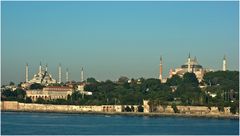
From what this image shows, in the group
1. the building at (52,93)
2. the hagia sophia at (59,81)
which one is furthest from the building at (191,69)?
the building at (52,93)

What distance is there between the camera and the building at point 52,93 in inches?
2216

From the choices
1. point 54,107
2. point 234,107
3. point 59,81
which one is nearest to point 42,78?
point 59,81

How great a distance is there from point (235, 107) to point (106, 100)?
10.7m

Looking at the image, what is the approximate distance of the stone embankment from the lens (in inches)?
1602

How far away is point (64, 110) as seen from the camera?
48.3m

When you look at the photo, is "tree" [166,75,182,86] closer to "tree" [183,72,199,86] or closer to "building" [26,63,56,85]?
"tree" [183,72,199,86]

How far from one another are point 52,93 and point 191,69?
38.0 ft

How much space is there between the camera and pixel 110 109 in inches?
1807

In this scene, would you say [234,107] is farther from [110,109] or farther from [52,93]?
[52,93]

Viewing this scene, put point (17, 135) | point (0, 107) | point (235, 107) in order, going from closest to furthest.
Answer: point (17, 135), point (235, 107), point (0, 107)

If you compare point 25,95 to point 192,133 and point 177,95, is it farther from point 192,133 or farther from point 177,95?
point 192,133

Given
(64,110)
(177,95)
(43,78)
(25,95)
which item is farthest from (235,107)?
(43,78)

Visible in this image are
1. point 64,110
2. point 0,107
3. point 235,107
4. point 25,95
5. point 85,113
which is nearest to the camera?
point 235,107

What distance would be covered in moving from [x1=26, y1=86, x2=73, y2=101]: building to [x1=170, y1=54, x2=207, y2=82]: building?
911cm
